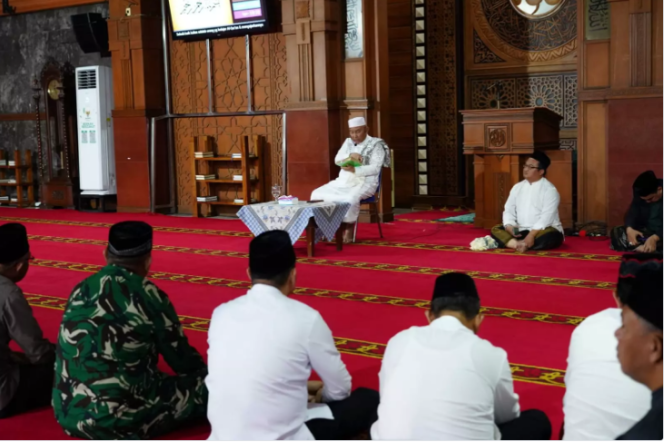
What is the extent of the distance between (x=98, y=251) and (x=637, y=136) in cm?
448

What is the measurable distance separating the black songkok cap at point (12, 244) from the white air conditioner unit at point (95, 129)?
7341 mm

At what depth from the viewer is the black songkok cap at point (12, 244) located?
3150mm

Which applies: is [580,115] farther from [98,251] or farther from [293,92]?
[98,251]

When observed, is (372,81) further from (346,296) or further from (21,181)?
(21,181)

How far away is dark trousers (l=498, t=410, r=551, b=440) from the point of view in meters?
2.42

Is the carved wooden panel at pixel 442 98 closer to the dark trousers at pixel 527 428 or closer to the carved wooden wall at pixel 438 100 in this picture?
the carved wooden wall at pixel 438 100

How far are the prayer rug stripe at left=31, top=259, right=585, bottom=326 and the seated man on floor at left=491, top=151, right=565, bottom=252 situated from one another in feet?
6.20

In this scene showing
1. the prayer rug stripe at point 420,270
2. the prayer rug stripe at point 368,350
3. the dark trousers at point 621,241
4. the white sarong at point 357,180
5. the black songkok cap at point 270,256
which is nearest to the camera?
the black songkok cap at point 270,256

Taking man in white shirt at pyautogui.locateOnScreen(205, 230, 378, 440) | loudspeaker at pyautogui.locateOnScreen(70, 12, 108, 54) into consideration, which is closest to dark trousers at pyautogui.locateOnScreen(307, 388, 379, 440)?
man in white shirt at pyautogui.locateOnScreen(205, 230, 378, 440)

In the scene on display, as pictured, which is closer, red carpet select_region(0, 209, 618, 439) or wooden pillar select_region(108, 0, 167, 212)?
red carpet select_region(0, 209, 618, 439)

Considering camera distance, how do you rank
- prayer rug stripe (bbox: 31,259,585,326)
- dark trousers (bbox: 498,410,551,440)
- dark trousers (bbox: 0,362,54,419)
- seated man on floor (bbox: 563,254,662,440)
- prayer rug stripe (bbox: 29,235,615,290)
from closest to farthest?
seated man on floor (bbox: 563,254,662,440), dark trousers (bbox: 498,410,551,440), dark trousers (bbox: 0,362,54,419), prayer rug stripe (bbox: 31,259,585,326), prayer rug stripe (bbox: 29,235,615,290)

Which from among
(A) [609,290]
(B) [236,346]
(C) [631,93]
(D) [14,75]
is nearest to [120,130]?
(D) [14,75]

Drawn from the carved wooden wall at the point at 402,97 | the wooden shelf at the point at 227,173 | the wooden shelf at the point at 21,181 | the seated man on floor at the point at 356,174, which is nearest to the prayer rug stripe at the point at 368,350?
the seated man on floor at the point at 356,174

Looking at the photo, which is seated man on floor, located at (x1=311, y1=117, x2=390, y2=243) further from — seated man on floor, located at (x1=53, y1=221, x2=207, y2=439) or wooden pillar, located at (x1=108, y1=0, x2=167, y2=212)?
seated man on floor, located at (x1=53, y1=221, x2=207, y2=439)
